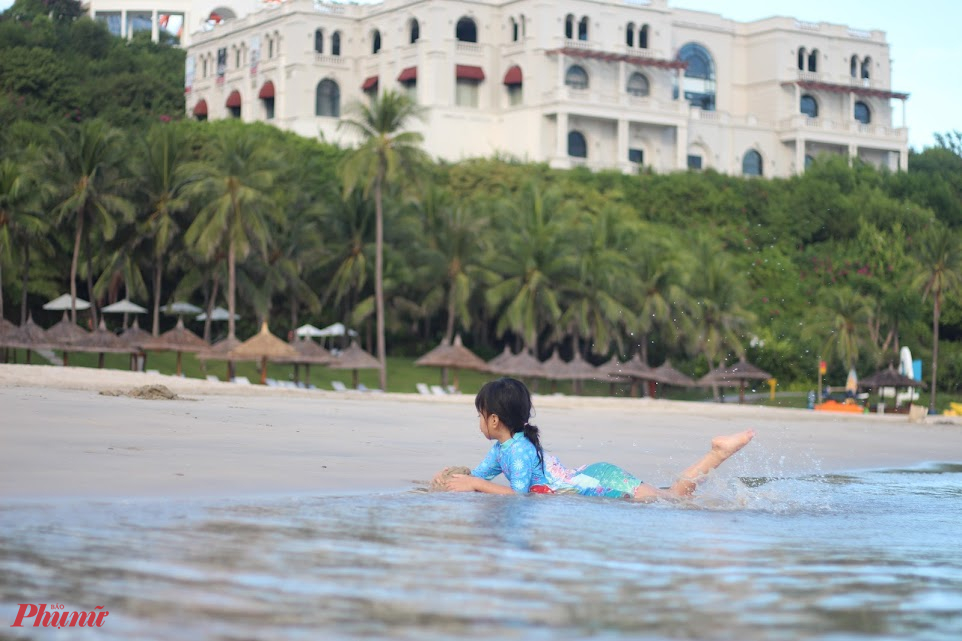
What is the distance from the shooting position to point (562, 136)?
204 feet

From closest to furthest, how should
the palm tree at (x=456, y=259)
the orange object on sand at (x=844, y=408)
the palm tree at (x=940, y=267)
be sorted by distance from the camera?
the orange object on sand at (x=844, y=408) → the palm tree at (x=456, y=259) → the palm tree at (x=940, y=267)

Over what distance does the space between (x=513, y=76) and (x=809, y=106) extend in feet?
58.2

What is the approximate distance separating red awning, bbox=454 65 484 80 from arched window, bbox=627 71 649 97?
24.6ft

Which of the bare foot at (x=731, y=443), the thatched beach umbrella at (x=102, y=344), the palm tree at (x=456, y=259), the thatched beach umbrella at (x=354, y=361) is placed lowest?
the bare foot at (x=731, y=443)

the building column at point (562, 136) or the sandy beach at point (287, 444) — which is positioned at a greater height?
the building column at point (562, 136)

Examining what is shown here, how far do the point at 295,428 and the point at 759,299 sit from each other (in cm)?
4597

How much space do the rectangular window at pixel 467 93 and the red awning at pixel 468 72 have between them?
13.9 inches

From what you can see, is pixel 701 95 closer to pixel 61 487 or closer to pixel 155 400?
pixel 155 400

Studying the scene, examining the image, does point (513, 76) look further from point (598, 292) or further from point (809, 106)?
point (598, 292)

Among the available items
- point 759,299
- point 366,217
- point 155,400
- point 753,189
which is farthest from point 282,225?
point 155,400

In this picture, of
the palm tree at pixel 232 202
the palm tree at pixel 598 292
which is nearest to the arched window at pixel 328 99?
the palm tree at pixel 232 202

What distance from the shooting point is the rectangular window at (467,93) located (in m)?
64.1

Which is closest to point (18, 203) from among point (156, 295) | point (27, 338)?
point (156, 295)

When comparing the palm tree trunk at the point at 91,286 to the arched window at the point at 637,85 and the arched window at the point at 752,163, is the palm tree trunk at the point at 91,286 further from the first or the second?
the arched window at the point at 752,163
